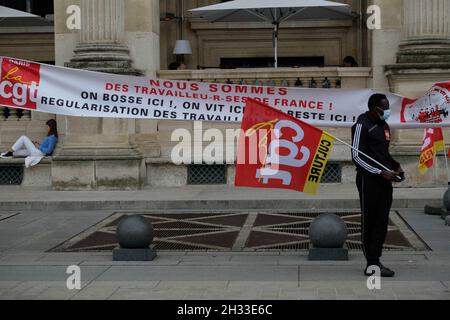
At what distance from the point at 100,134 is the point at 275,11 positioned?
4.99m

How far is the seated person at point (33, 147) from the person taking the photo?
19312mm

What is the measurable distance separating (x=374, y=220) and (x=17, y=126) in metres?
12.1

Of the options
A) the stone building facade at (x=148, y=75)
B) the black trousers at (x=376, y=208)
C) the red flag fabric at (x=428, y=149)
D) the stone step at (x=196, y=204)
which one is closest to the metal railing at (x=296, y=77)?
the stone building facade at (x=148, y=75)

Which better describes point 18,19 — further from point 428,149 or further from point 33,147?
point 428,149

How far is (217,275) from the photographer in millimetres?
10391

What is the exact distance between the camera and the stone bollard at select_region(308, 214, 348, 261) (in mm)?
11109

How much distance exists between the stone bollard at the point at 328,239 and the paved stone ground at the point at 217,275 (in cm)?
18

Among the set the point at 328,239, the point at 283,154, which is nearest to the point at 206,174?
the point at 328,239

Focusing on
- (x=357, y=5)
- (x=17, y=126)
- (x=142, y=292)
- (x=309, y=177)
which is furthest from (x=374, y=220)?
(x=357, y=5)

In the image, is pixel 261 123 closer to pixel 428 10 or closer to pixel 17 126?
pixel 428 10

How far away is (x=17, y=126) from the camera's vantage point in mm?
20453

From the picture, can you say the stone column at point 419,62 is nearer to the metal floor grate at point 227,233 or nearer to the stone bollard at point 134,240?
the metal floor grate at point 227,233

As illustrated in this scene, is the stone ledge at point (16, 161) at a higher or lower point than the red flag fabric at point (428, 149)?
lower

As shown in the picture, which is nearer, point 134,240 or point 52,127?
point 134,240
